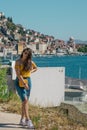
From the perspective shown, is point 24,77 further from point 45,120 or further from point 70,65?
point 70,65

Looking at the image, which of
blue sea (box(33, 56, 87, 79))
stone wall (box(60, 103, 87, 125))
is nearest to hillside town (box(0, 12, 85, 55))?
blue sea (box(33, 56, 87, 79))

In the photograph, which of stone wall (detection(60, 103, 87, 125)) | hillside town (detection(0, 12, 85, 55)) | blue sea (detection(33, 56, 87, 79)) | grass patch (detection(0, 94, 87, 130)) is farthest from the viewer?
hillside town (detection(0, 12, 85, 55))

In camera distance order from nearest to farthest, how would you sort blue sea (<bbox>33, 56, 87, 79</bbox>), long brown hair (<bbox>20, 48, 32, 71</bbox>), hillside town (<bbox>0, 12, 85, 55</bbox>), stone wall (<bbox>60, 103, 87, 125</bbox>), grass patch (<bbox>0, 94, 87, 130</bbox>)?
long brown hair (<bbox>20, 48, 32, 71</bbox>)
grass patch (<bbox>0, 94, 87, 130</bbox>)
stone wall (<bbox>60, 103, 87, 125</bbox>)
blue sea (<bbox>33, 56, 87, 79</bbox>)
hillside town (<bbox>0, 12, 85, 55</bbox>)

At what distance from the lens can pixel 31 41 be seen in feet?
432

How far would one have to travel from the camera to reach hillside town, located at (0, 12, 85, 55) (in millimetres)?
118912

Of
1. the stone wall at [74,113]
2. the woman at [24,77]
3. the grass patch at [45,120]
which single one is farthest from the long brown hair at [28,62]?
the stone wall at [74,113]

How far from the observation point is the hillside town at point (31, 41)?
119 meters

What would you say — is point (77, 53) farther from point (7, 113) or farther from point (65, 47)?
point (7, 113)

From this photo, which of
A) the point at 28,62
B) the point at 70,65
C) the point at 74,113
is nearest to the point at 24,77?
the point at 28,62

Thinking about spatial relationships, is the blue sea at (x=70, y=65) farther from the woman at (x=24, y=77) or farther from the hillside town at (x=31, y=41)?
the woman at (x=24, y=77)

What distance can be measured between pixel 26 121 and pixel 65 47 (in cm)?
14906

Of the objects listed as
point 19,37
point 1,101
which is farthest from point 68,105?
point 19,37

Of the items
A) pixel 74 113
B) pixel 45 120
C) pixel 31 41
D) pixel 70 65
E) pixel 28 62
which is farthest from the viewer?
pixel 31 41

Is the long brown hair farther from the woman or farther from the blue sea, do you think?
the blue sea
